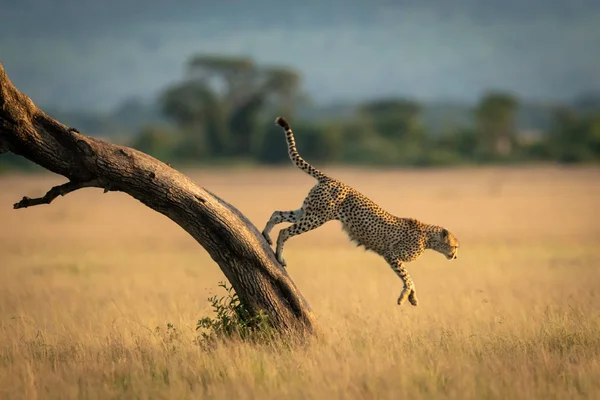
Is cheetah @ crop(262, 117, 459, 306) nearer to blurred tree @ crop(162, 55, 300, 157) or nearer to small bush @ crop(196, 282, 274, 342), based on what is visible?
small bush @ crop(196, 282, 274, 342)

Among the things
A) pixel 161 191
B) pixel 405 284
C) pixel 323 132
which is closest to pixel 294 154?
pixel 405 284

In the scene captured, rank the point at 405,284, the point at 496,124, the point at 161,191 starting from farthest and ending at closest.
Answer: the point at 496,124
the point at 405,284
the point at 161,191

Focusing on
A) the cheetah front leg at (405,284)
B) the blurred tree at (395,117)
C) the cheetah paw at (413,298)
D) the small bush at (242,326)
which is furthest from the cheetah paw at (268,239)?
Result: the blurred tree at (395,117)

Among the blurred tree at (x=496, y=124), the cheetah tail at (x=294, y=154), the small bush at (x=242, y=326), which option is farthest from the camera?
the blurred tree at (x=496, y=124)

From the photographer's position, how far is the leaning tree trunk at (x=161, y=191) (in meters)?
7.32

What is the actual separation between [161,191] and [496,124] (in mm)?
61530

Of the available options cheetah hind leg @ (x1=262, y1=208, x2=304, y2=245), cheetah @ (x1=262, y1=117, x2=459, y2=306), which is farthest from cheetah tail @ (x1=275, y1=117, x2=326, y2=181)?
cheetah hind leg @ (x1=262, y1=208, x2=304, y2=245)

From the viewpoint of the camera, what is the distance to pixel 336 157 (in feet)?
201

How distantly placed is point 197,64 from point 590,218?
2243 inches

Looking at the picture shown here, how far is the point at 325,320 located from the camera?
1010cm

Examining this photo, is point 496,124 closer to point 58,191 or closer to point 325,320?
point 325,320

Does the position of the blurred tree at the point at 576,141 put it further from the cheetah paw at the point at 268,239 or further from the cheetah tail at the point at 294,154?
the cheetah paw at the point at 268,239

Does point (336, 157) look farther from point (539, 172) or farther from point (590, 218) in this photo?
point (590, 218)

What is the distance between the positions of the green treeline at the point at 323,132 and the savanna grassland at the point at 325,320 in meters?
32.7
